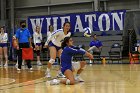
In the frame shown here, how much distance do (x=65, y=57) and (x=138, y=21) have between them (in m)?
12.0

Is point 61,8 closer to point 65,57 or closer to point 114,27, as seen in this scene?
point 114,27

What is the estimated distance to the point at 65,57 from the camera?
7.70 m

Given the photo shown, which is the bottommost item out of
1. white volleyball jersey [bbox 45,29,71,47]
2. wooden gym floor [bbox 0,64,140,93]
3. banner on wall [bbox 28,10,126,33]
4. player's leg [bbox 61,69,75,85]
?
wooden gym floor [bbox 0,64,140,93]

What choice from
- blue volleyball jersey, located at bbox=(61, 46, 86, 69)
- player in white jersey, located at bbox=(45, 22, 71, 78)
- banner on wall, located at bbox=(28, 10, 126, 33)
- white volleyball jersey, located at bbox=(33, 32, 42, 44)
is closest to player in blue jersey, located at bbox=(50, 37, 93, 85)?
blue volleyball jersey, located at bbox=(61, 46, 86, 69)

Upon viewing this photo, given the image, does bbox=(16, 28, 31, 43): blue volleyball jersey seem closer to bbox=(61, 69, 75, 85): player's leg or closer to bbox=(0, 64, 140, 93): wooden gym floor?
bbox=(0, 64, 140, 93): wooden gym floor

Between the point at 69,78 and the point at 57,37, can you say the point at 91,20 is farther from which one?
the point at 69,78

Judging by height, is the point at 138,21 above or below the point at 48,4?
below

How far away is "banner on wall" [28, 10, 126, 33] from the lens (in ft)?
59.4

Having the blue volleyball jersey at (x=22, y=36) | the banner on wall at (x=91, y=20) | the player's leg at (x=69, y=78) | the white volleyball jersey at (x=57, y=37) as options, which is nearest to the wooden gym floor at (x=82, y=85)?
→ the player's leg at (x=69, y=78)

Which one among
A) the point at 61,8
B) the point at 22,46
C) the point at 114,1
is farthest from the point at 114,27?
the point at 22,46

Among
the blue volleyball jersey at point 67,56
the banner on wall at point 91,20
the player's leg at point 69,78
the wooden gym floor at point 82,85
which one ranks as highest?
the banner on wall at point 91,20

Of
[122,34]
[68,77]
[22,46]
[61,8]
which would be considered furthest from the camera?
[61,8]

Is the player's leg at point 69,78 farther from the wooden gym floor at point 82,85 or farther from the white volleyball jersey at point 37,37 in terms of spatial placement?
the white volleyball jersey at point 37,37

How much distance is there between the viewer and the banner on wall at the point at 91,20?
59.4 ft
